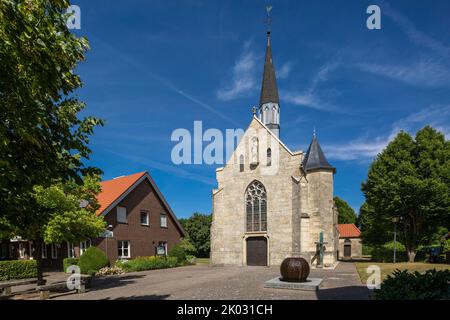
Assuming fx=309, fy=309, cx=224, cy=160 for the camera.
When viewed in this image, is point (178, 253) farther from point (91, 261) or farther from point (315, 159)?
point (315, 159)

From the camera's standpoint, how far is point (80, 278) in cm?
1445

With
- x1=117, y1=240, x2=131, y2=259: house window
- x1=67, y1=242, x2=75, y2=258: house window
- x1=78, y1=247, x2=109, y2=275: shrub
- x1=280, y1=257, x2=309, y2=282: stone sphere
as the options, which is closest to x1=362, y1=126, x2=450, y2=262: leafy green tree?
x1=280, y1=257, x2=309, y2=282: stone sphere

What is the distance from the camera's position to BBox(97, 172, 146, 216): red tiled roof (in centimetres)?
2690

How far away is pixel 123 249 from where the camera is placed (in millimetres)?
27891

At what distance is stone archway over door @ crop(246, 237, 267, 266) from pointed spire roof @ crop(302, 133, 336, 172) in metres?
8.32

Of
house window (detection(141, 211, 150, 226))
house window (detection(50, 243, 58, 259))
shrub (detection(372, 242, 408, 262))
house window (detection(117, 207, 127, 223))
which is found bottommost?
shrub (detection(372, 242, 408, 262))

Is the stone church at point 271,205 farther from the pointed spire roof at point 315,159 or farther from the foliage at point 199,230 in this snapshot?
the foliage at point 199,230

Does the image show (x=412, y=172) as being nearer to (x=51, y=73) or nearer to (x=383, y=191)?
(x=383, y=191)

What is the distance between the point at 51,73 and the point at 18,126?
1.07m

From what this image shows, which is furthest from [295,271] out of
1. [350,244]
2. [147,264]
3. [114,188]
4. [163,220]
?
[350,244]

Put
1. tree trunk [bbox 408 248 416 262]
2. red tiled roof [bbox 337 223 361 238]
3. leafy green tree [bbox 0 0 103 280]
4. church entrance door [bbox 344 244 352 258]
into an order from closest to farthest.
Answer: leafy green tree [bbox 0 0 103 280]
tree trunk [bbox 408 248 416 262]
red tiled roof [bbox 337 223 361 238]
church entrance door [bbox 344 244 352 258]

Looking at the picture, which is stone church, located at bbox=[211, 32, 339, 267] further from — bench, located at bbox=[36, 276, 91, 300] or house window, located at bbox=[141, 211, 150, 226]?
bench, located at bbox=[36, 276, 91, 300]

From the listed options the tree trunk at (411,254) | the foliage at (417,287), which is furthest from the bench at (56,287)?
the tree trunk at (411,254)
